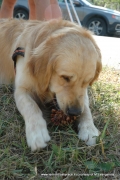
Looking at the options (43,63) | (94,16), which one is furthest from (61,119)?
(94,16)

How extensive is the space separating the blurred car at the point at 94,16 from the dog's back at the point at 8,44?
7.97 m

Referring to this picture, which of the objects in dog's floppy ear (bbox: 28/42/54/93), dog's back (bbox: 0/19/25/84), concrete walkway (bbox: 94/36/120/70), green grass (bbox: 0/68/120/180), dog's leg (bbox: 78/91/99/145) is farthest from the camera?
concrete walkway (bbox: 94/36/120/70)

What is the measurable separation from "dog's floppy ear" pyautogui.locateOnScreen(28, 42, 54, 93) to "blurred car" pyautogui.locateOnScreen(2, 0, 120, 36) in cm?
880

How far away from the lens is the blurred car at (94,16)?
1066 cm

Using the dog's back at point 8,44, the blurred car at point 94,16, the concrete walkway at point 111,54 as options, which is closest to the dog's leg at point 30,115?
the dog's back at point 8,44

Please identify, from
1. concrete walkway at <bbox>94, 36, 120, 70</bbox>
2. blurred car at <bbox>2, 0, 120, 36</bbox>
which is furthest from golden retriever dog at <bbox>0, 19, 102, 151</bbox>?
blurred car at <bbox>2, 0, 120, 36</bbox>

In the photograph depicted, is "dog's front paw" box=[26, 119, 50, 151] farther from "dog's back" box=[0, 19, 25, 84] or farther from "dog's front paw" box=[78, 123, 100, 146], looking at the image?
"dog's back" box=[0, 19, 25, 84]

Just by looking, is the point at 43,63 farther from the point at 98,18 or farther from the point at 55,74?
the point at 98,18

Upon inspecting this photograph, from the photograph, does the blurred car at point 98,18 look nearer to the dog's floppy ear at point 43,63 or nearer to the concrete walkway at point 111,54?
the concrete walkway at point 111,54

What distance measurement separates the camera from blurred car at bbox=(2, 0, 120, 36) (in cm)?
1066

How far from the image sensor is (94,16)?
11.1 meters

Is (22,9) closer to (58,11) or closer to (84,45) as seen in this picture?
(58,11)

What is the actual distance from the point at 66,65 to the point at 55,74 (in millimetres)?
147

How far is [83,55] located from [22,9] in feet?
30.5
